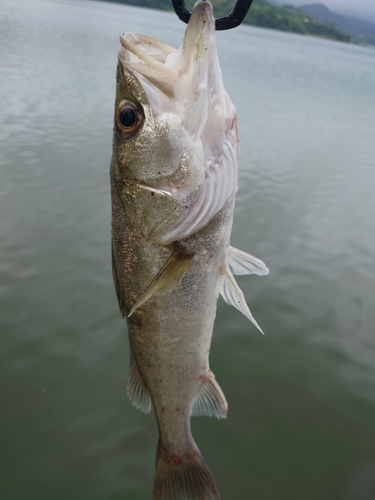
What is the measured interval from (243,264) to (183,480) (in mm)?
1245

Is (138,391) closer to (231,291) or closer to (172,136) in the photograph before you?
(231,291)

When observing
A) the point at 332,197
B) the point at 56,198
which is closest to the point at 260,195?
the point at 332,197

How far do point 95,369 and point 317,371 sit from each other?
85.7 inches

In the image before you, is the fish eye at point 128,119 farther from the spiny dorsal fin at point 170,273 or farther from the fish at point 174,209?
the spiny dorsal fin at point 170,273

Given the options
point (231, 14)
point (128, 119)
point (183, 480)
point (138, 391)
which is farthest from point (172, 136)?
point (183, 480)

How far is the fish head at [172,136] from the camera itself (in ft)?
5.32

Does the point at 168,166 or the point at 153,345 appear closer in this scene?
the point at 168,166

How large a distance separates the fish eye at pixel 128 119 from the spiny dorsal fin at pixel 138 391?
124cm

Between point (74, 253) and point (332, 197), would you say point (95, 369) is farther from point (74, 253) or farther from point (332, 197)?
point (332, 197)

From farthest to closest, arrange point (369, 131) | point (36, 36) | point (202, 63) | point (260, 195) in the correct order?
point (36, 36) < point (369, 131) < point (260, 195) < point (202, 63)

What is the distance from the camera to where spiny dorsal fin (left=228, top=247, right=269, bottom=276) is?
2141 mm

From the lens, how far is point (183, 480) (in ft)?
7.20

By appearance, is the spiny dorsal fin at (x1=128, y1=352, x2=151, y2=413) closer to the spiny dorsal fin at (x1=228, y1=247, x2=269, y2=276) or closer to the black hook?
the spiny dorsal fin at (x1=228, y1=247, x2=269, y2=276)

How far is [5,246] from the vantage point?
5234 mm
